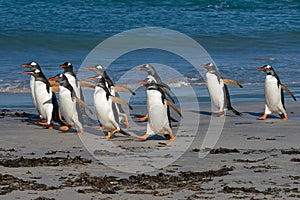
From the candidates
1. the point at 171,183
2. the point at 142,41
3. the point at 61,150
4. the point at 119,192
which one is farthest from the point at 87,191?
the point at 142,41

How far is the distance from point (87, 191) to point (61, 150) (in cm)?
209

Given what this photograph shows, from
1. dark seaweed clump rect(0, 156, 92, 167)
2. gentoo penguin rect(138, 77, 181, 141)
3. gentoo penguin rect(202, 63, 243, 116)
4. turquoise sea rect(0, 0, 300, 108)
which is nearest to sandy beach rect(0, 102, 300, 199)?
dark seaweed clump rect(0, 156, 92, 167)

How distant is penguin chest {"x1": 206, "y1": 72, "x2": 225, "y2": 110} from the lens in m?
11.1

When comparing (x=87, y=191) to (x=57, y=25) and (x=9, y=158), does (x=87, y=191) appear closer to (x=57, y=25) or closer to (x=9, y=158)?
(x=9, y=158)

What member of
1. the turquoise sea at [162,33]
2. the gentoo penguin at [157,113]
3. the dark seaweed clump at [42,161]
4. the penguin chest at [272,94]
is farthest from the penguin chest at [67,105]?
the penguin chest at [272,94]

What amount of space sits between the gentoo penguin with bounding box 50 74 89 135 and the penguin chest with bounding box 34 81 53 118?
1.19ft

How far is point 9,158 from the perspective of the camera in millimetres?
7309

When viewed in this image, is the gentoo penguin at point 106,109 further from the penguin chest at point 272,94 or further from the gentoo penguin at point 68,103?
the penguin chest at point 272,94

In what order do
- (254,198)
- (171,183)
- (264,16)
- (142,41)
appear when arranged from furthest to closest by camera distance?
(264,16)
(142,41)
(171,183)
(254,198)

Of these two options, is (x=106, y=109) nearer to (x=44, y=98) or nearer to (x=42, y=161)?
(x=44, y=98)

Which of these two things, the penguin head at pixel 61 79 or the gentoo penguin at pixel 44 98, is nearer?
the penguin head at pixel 61 79

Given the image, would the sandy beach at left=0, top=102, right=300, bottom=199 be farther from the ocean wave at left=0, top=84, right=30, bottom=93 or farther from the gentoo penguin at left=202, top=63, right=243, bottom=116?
the ocean wave at left=0, top=84, right=30, bottom=93

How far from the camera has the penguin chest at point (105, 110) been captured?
8945 millimetres

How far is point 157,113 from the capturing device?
29.1 feet
